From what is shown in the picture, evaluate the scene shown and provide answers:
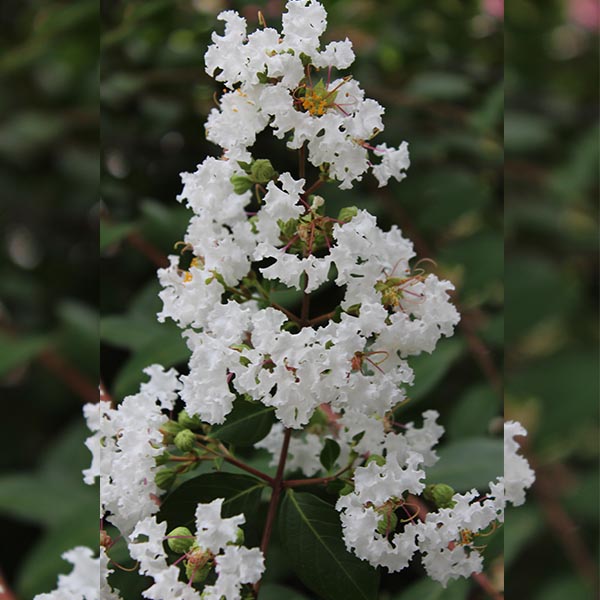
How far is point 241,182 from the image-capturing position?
28 cm

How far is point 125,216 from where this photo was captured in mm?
393

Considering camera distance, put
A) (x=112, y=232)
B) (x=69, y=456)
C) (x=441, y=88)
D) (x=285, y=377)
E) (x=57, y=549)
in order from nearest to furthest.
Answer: (x=285, y=377) → (x=112, y=232) → (x=57, y=549) → (x=441, y=88) → (x=69, y=456)

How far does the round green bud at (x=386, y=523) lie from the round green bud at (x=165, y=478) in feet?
0.23

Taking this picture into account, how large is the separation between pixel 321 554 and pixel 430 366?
0.34 ft

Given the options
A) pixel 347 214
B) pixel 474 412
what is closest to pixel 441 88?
pixel 474 412

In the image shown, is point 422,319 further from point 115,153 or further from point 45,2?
point 45,2

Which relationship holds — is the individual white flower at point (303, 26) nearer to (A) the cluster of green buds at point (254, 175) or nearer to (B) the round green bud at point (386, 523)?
(A) the cluster of green buds at point (254, 175)

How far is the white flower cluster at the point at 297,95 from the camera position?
0.27 meters

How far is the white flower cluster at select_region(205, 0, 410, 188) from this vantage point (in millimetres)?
268

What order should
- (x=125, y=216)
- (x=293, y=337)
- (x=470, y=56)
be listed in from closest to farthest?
(x=293, y=337)
(x=125, y=216)
(x=470, y=56)

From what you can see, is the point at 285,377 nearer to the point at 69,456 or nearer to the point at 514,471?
the point at 514,471

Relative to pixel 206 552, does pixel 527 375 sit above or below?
above

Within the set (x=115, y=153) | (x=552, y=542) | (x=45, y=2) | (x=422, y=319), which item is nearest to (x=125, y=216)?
(x=115, y=153)

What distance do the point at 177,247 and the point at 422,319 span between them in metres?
0.10
